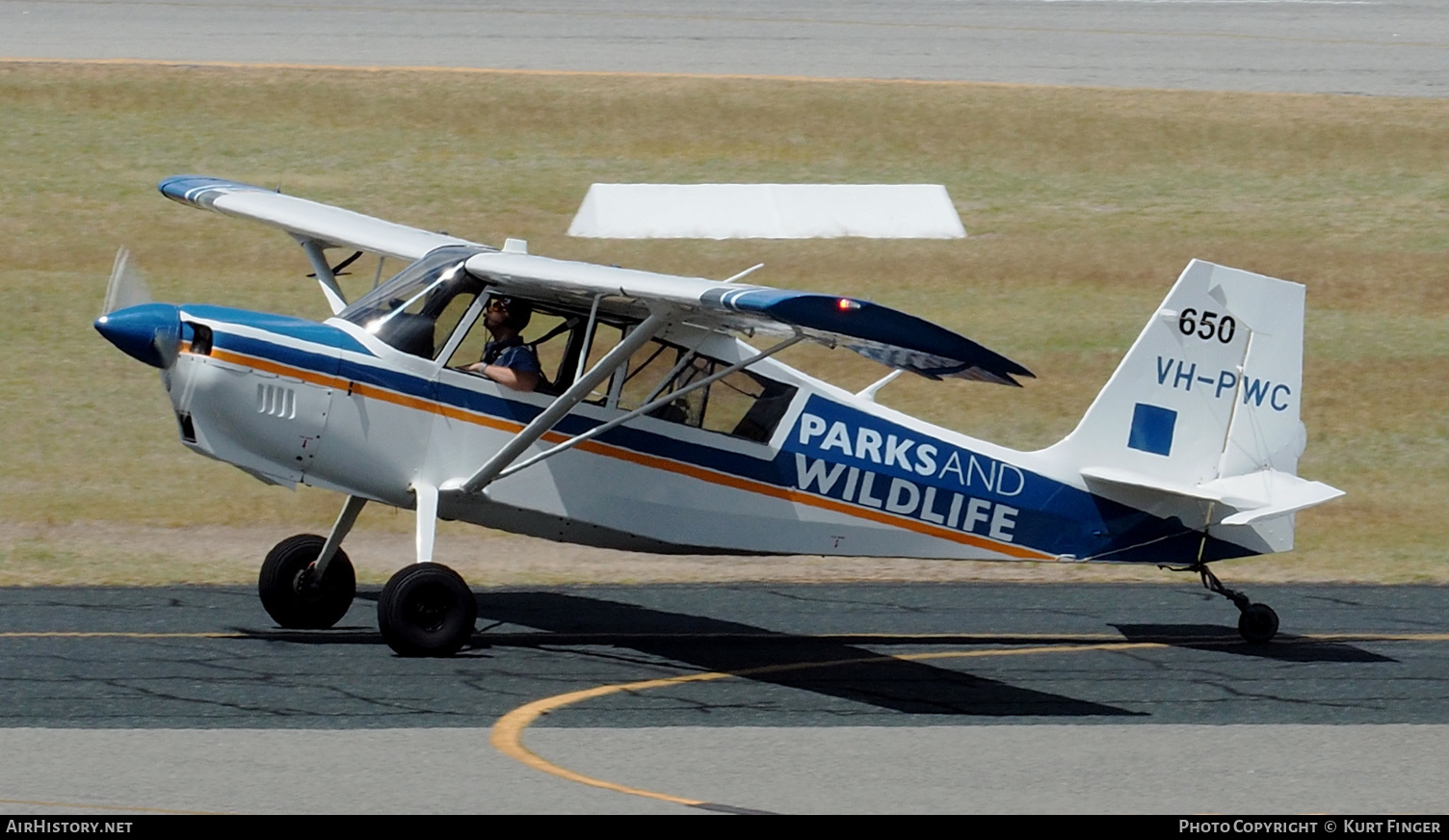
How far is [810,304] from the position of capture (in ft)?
31.4

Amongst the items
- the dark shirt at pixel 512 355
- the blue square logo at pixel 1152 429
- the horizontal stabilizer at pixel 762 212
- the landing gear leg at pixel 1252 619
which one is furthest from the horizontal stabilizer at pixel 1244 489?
the horizontal stabilizer at pixel 762 212

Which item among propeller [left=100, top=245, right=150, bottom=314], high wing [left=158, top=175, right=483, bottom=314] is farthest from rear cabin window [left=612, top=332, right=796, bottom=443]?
propeller [left=100, top=245, right=150, bottom=314]

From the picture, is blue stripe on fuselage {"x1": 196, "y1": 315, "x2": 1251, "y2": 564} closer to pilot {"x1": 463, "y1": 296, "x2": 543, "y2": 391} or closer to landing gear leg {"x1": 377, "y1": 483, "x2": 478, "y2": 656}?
pilot {"x1": 463, "y1": 296, "x2": 543, "y2": 391}

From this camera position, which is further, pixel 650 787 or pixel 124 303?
pixel 124 303

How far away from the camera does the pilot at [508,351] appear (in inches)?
457

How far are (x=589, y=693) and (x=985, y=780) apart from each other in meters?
2.69

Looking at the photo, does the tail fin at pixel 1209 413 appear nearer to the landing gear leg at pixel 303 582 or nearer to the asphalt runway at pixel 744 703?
the asphalt runway at pixel 744 703

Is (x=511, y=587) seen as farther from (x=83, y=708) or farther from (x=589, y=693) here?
(x=83, y=708)

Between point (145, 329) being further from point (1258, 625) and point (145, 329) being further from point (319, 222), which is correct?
point (1258, 625)

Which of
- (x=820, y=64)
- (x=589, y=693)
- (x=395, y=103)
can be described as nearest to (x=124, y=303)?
(x=589, y=693)

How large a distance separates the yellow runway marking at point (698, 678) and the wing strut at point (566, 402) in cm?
147

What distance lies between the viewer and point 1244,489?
39.9ft

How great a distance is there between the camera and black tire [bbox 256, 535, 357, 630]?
12312 millimetres

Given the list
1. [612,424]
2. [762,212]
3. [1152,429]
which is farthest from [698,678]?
[762,212]
